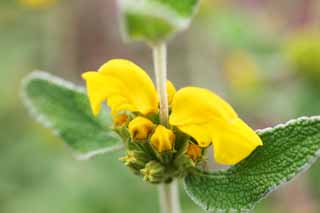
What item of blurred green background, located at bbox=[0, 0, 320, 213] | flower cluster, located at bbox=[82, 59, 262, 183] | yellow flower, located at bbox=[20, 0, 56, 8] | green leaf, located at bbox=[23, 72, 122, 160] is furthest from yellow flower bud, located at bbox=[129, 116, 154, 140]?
yellow flower, located at bbox=[20, 0, 56, 8]

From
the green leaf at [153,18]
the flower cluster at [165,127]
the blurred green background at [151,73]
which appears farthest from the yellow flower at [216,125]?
the blurred green background at [151,73]

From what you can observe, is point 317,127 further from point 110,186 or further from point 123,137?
point 110,186

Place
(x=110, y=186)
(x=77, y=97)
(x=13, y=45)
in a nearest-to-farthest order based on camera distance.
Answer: (x=77, y=97) → (x=110, y=186) → (x=13, y=45)

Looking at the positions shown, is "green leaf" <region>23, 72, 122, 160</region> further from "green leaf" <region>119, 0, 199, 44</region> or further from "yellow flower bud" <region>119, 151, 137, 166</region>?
"green leaf" <region>119, 0, 199, 44</region>

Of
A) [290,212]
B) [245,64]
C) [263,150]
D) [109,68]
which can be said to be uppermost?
[109,68]

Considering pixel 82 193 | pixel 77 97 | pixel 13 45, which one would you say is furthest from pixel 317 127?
pixel 13 45

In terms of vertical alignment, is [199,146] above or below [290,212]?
above

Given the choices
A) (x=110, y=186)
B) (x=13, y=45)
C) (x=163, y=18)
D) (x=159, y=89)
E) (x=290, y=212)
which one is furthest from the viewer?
(x=13, y=45)
